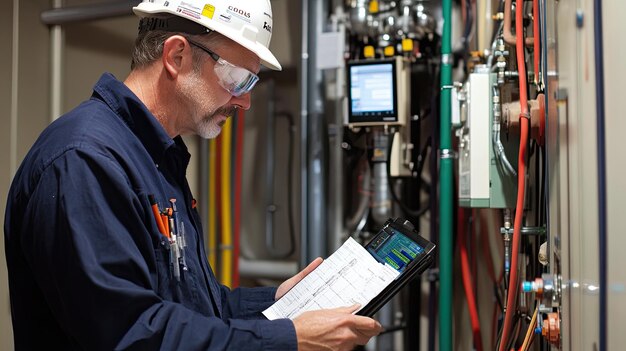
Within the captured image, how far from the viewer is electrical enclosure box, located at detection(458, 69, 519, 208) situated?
1.71 m

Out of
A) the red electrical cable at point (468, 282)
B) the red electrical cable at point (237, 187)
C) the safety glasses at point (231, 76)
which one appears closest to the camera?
the safety glasses at point (231, 76)

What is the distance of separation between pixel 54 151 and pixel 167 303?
1.05 feet

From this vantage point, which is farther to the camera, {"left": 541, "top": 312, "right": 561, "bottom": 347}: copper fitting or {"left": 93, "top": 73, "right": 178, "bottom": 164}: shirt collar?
{"left": 93, "top": 73, "right": 178, "bottom": 164}: shirt collar

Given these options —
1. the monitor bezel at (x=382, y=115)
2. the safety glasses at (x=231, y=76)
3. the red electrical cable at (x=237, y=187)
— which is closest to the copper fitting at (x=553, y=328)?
the safety glasses at (x=231, y=76)

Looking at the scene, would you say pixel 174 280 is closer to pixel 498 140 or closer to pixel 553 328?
pixel 553 328

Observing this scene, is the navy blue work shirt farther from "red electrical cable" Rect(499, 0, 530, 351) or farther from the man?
"red electrical cable" Rect(499, 0, 530, 351)

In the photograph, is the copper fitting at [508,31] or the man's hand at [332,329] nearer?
the man's hand at [332,329]

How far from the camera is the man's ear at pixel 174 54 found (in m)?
1.34

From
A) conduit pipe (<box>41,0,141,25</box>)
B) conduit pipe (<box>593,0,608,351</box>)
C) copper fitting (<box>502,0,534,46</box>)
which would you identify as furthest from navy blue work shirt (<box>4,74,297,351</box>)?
conduit pipe (<box>41,0,141,25</box>)

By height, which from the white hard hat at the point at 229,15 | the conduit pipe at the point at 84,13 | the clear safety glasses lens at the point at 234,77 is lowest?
the clear safety glasses lens at the point at 234,77

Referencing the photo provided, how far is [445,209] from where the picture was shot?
7.18 ft

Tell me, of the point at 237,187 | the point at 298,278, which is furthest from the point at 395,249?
the point at 237,187

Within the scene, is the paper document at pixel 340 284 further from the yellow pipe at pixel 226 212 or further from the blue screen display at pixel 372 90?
the yellow pipe at pixel 226 212

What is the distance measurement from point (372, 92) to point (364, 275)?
1.13m
